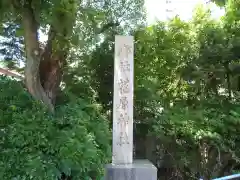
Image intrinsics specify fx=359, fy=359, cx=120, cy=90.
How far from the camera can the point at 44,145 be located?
420cm

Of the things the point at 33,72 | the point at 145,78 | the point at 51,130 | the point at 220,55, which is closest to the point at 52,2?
the point at 33,72

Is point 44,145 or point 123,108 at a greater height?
point 123,108

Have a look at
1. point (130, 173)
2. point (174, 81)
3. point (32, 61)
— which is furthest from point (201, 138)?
point (32, 61)

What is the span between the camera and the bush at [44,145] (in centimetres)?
406

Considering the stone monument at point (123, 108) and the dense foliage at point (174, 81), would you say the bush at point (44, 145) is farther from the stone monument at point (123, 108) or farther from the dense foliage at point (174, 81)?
the stone monument at point (123, 108)

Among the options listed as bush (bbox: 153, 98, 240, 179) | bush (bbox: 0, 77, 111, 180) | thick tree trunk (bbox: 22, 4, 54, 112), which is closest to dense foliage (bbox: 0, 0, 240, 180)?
bush (bbox: 153, 98, 240, 179)

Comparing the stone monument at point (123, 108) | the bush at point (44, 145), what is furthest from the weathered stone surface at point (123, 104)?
the bush at point (44, 145)

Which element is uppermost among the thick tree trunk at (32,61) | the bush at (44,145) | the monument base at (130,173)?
the thick tree trunk at (32,61)

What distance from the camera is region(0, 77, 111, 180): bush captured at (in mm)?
4059

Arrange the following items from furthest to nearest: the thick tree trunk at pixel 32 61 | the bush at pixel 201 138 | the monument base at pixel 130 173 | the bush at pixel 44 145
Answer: the bush at pixel 201 138 → the monument base at pixel 130 173 → the thick tree trunk at pixel 32 61 → the bush at pixel 44 145

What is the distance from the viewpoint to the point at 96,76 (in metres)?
7.22

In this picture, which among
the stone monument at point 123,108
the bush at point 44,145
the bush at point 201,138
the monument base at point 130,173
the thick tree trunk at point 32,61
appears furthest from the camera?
the bush at point 201,138

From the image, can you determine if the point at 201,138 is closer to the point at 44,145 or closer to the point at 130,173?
the point at 130,173

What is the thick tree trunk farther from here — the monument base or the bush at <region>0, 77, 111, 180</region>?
the monument base
